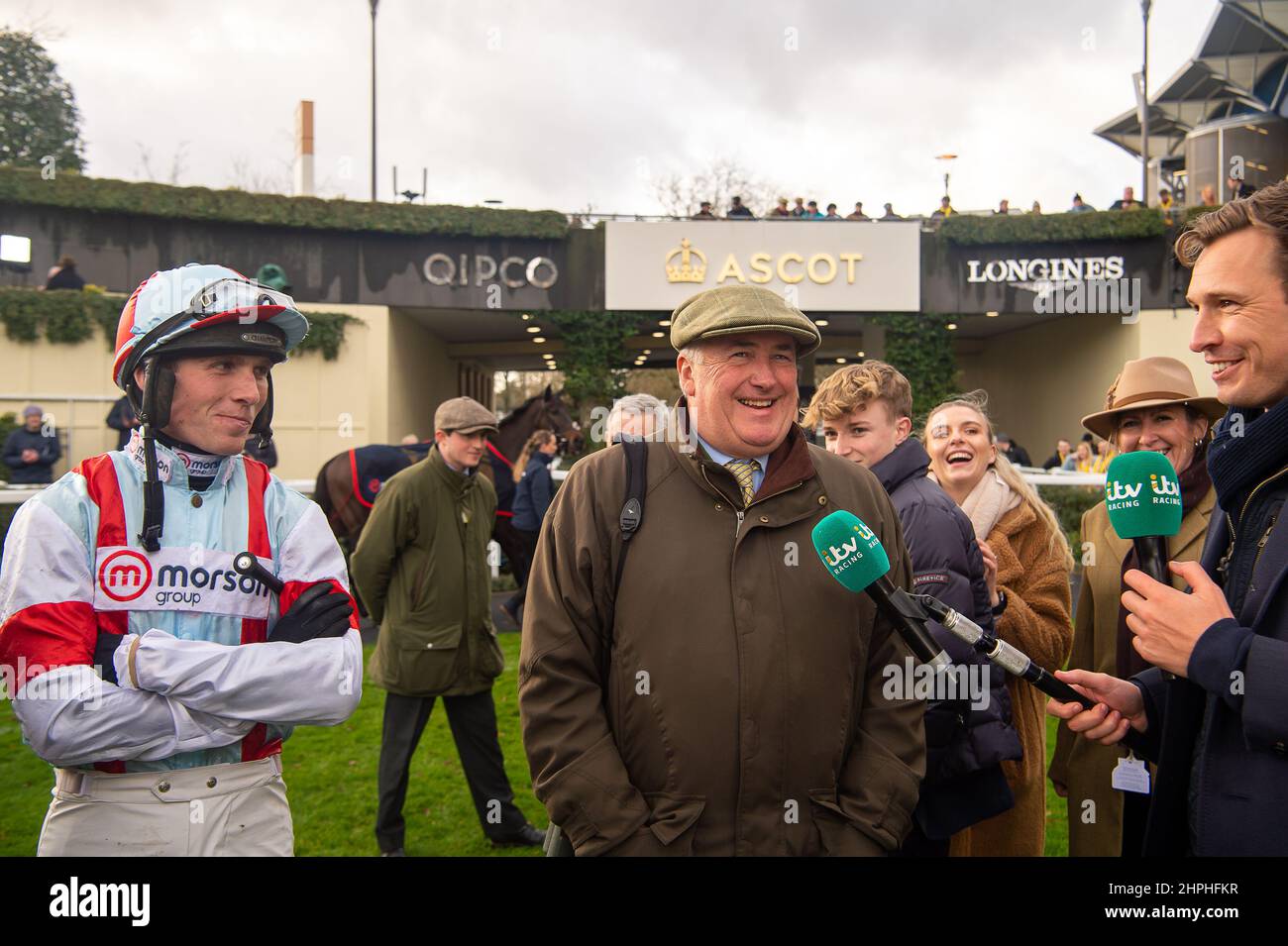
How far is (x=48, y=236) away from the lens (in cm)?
1812

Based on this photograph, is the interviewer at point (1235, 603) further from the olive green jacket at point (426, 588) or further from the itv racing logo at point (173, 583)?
the olive green jacket at point (426, 588)

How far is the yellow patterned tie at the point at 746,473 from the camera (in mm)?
2449

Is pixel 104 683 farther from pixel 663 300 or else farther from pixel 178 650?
pixel 663 300

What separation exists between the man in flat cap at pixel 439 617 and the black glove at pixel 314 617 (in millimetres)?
2428

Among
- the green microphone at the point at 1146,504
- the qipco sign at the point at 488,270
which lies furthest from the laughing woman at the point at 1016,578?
the qipco sign at the point at 488,270

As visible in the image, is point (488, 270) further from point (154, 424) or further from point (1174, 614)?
point (1174, 614)

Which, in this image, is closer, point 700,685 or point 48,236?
point 700,685

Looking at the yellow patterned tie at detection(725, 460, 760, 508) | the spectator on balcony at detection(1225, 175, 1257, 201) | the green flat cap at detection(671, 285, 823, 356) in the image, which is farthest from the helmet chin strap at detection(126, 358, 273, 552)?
the spectator on balcony at detection(1225, 175, 1257, 201)

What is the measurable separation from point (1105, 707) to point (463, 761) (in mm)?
3575

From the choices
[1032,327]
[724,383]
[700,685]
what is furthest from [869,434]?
[1032,327]

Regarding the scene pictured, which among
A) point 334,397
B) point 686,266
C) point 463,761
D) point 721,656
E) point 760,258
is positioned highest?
point 760,258

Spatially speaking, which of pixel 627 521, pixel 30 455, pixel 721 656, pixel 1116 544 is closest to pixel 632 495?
pixel 627 521

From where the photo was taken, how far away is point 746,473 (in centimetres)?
249
